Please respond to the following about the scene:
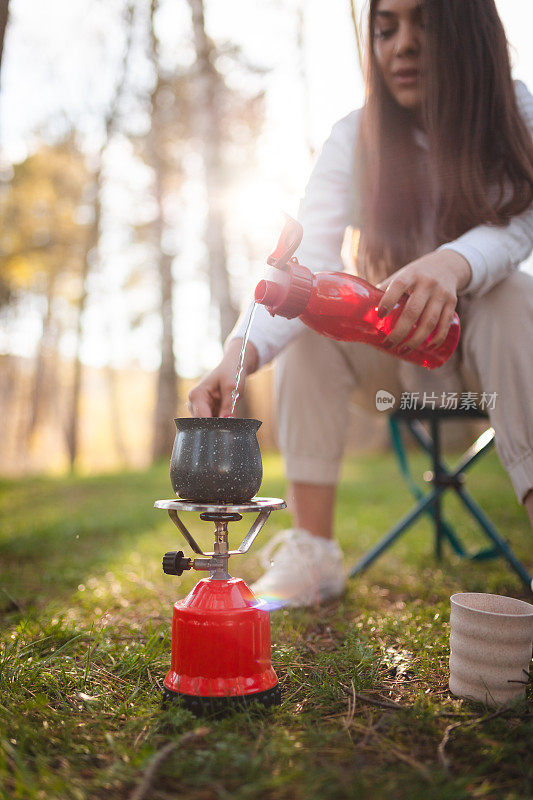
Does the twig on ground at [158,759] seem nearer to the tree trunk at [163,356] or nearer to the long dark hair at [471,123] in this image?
the long dark hair at [471,123]

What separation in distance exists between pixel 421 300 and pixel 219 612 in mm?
739

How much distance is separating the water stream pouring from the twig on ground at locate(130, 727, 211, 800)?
107mm

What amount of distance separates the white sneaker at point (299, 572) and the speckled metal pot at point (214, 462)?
25.7 inches

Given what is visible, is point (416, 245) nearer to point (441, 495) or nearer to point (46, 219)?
point (441, 495)

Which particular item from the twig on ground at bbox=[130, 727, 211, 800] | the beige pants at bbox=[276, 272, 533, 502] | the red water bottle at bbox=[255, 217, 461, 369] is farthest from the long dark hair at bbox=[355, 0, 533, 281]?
the twig on ground at bbox=[130, 727, 211, 800]

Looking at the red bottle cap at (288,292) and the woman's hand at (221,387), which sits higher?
the red bottle cap at (288,292)

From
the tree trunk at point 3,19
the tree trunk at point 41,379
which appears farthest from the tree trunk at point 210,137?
the tree trunk at point 41,379

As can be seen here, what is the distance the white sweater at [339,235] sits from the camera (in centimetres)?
145

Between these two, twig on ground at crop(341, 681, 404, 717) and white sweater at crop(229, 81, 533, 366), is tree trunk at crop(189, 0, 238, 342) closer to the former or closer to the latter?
white sweater at crop(229, 81, 533, 366)

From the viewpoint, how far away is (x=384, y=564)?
2.42 metres

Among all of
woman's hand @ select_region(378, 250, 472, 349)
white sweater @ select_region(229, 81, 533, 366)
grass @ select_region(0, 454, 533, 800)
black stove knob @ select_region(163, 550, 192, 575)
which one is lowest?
grass @ select_region(0, 454, 533, 800)

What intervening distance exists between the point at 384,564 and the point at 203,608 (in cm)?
142

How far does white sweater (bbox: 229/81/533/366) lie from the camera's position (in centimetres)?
145

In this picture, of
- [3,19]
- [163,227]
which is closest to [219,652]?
[3,19]
